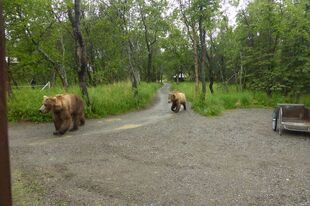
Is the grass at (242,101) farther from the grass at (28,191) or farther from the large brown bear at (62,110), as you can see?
the grass at (28,191)

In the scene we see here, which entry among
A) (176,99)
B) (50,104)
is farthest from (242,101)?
(50,104)

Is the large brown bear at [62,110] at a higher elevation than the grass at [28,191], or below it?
higher

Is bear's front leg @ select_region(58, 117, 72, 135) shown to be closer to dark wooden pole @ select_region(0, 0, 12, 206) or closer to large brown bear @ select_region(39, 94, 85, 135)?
large brown bear @ select_region(39, 94, 85, 135)

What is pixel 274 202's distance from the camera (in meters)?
4.45

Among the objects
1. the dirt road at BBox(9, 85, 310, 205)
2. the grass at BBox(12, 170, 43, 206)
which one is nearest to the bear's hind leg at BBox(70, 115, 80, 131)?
the dirt road at BBox(9, 85, 310, 205)

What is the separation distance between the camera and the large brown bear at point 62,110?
8.99 metres

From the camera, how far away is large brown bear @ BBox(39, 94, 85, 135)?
8.99 meters

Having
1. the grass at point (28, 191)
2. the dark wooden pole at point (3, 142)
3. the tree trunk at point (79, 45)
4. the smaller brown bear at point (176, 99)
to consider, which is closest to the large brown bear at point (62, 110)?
the tree trunk at point (79, 45)

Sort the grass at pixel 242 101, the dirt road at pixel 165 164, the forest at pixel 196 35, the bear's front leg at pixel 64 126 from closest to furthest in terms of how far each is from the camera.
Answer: the dirt road at pixel 165 164
the bear's front leg at pixel 64 126
the forest at pixel 196 35
the grass at pixel 242 101

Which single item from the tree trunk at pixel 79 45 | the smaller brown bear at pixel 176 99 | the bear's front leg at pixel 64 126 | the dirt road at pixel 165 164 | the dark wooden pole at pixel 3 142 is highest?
the tree trunk at pixel 79 45

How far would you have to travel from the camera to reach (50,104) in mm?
8992

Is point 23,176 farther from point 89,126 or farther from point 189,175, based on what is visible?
point 89,126

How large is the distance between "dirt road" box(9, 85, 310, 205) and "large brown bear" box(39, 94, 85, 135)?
372mm

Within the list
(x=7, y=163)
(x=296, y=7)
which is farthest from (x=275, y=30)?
(x=7, y=163)
